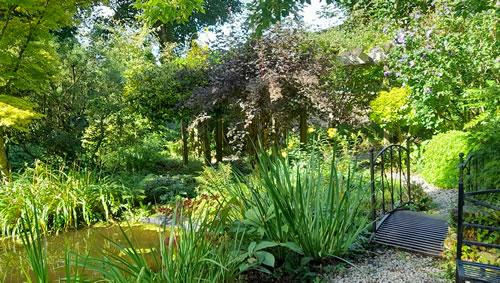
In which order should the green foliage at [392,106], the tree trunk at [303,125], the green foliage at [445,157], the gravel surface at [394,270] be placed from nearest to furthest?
the gravel surface at [394,270]
the green foliage at [445,157]
the green foliage at [392,106]
the tree trunk at [303,125]

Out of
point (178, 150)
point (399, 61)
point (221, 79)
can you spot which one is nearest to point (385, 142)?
point (399, 61)

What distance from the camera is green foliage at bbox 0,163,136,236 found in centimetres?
505

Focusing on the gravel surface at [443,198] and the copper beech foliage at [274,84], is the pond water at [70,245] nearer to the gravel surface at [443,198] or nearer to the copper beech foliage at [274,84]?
the copper beech foliage at [274,84]

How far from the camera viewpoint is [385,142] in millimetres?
8742

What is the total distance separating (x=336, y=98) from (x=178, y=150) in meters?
4.81

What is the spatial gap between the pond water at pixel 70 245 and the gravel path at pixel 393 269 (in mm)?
1857

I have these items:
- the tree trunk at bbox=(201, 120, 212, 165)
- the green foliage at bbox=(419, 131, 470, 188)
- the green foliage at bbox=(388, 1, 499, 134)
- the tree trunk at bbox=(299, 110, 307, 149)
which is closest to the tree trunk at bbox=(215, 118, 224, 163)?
the tree trunk at bbox=(201, 120, 212, 165)

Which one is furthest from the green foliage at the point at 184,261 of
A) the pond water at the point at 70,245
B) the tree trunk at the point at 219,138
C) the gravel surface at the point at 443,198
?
the tree trunk at the point at 219,138

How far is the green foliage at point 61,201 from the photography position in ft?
16.6

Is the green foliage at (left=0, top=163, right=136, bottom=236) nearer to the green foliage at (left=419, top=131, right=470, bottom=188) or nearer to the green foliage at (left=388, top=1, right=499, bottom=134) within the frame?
the green foliage at (left=419, top=131, right=470, bottom=188)

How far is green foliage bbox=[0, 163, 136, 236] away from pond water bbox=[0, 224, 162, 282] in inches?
6.7

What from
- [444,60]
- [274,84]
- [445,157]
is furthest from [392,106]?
[274,84]

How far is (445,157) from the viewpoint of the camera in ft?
19.3

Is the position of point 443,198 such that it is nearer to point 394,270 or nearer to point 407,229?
point 407,229
